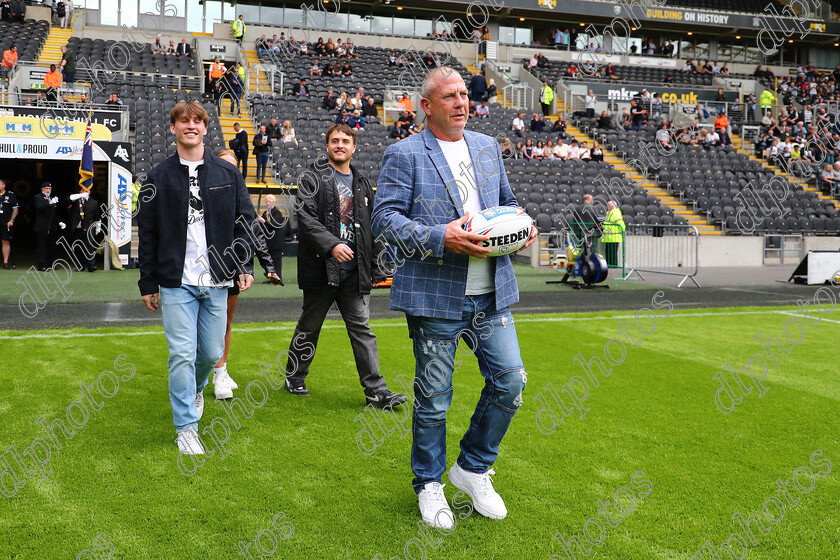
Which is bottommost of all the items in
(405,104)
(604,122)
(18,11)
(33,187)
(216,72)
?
(33,187)

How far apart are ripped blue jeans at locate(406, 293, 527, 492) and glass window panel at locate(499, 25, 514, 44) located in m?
41.9

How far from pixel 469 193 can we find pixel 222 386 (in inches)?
118

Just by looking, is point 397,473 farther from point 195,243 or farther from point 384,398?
point 195,243

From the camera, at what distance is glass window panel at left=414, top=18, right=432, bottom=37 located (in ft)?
132

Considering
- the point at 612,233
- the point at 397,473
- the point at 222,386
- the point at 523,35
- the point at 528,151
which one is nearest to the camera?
the point at 397,473

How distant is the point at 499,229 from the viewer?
3.03m

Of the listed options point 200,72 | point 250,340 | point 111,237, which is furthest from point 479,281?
point 200,72

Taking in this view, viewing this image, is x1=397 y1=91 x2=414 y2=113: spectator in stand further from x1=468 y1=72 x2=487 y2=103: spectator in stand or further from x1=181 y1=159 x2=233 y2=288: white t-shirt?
x1=181 y1=159 x2=233 y2=288: white t-shirt

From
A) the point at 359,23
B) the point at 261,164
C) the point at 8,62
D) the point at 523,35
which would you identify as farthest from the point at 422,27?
the point at 8,62

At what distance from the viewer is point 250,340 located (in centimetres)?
792

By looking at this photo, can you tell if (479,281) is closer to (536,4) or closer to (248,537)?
(248,537)

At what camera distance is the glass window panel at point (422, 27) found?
132ft

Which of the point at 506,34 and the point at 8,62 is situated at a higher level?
the point at 506,34

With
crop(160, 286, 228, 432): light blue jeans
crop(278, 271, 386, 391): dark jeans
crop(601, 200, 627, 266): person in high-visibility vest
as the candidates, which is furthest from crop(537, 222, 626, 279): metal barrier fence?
crop(160, 286, 228, 432): light blue jeans
